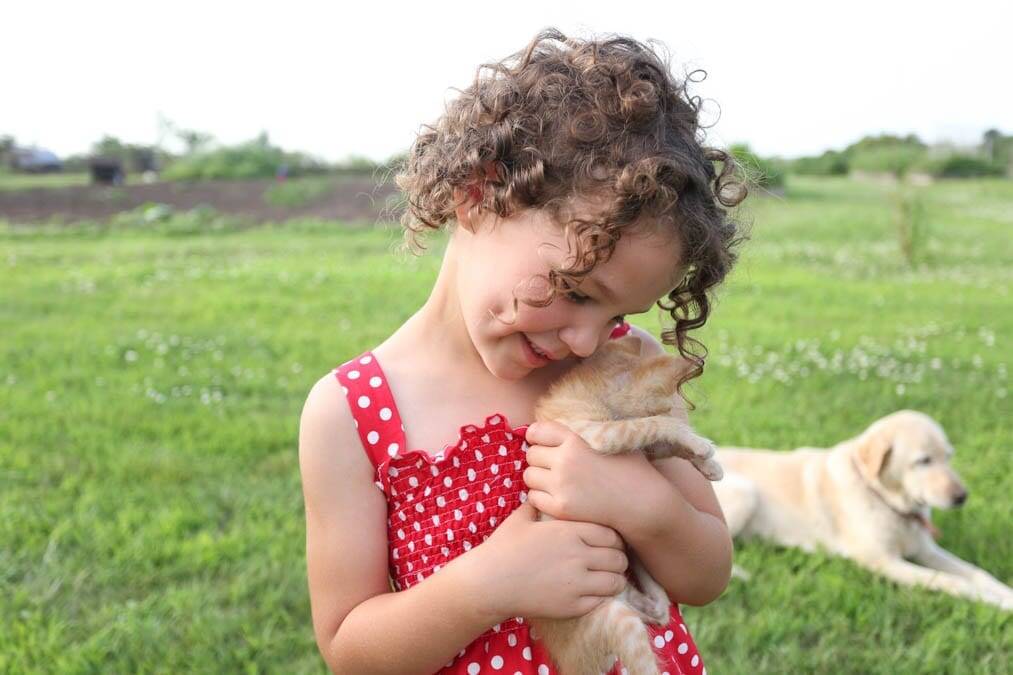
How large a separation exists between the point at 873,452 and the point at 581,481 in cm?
307

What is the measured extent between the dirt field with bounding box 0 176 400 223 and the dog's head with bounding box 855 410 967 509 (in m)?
13.2

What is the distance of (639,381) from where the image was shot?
1656 mm

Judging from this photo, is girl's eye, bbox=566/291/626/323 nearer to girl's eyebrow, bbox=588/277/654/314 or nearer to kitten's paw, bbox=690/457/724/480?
girl's eyebrow, bbox=588/277/654/314

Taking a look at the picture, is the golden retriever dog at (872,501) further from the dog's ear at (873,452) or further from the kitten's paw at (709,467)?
the kitten's paw at (709,467)

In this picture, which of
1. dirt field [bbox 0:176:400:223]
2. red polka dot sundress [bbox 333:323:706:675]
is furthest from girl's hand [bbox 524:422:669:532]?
dirt field [bbox 0:176:400:223]

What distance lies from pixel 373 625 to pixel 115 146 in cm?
2569

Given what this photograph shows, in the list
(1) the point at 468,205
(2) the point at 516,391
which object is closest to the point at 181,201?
(2) the point at 516,391

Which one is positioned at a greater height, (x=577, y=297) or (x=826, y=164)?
(x=577, y=297)

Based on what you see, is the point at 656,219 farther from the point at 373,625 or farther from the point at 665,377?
the point at 373,625

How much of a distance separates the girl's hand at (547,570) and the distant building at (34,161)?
27261mm

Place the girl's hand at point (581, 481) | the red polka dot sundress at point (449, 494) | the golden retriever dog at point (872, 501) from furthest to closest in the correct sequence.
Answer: the golden retriever dog at point (872, 501) < the red polka dot sundress at point (449, 494) < the girl's hand at point (581, 481)

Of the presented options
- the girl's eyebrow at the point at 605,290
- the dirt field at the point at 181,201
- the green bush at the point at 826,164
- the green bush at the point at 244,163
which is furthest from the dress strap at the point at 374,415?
the green bush at the point at 826,164

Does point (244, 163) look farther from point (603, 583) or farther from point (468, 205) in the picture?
point (603, 583)

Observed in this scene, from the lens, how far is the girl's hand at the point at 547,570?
4.92 feet
